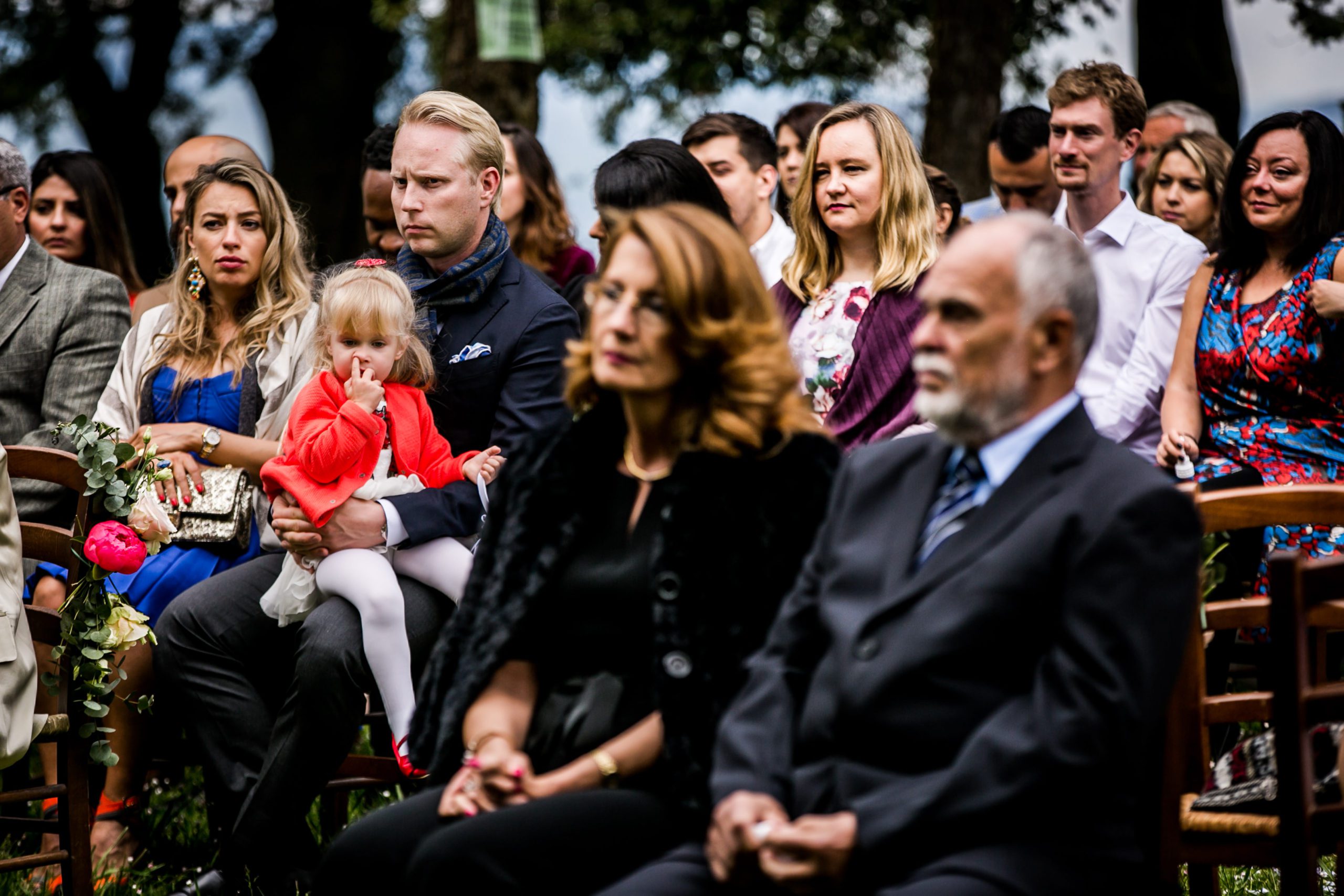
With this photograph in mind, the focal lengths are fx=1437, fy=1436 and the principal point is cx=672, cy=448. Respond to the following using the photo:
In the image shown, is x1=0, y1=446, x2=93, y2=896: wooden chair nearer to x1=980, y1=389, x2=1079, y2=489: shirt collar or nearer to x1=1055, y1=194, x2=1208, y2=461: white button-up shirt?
x1=980, y1=389, x2=1079, y2=489: shirt collar

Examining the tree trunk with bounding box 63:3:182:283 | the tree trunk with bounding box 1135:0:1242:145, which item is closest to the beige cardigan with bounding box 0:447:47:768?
the tree trunk with bounding box 1135:0:1242:145

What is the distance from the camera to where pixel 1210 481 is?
16.6 ft

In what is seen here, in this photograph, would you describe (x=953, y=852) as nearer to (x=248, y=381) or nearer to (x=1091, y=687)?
(x=1091, y=687)

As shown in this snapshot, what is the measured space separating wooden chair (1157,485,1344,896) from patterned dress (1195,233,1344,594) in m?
1.29

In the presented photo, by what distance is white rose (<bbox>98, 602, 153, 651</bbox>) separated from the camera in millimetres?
4387

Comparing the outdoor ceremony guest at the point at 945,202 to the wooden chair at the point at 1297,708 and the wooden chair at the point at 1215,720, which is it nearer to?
the wooden chair at the point at 1215,720

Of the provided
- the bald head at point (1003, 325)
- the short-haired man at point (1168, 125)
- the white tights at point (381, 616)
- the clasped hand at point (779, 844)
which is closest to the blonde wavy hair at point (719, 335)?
the bald head at point (1003, 325)

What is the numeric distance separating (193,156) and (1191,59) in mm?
6740

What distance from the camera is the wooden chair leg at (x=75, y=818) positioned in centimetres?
421

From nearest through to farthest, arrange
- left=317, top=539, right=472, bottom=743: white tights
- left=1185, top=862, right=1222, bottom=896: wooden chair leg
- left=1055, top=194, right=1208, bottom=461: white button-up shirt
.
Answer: left=1185, top=862, right=1222, bottom=896: wooden chair leg
left=317, top=539, right=472, bottom=743: white tights
left=1055, top=194, right=1208, bottom=461: white button-up shirt

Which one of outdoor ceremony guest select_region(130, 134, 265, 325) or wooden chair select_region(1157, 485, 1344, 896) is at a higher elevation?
outdoor ceremony guest select_region(130, 134, 265, 325)

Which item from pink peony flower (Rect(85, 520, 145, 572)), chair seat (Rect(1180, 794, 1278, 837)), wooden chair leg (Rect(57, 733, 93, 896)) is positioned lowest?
wooden chair leg (Rect(57, 733, 93, 896))

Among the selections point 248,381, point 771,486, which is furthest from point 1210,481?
point 248,381

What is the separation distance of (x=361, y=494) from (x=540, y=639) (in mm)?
1388
